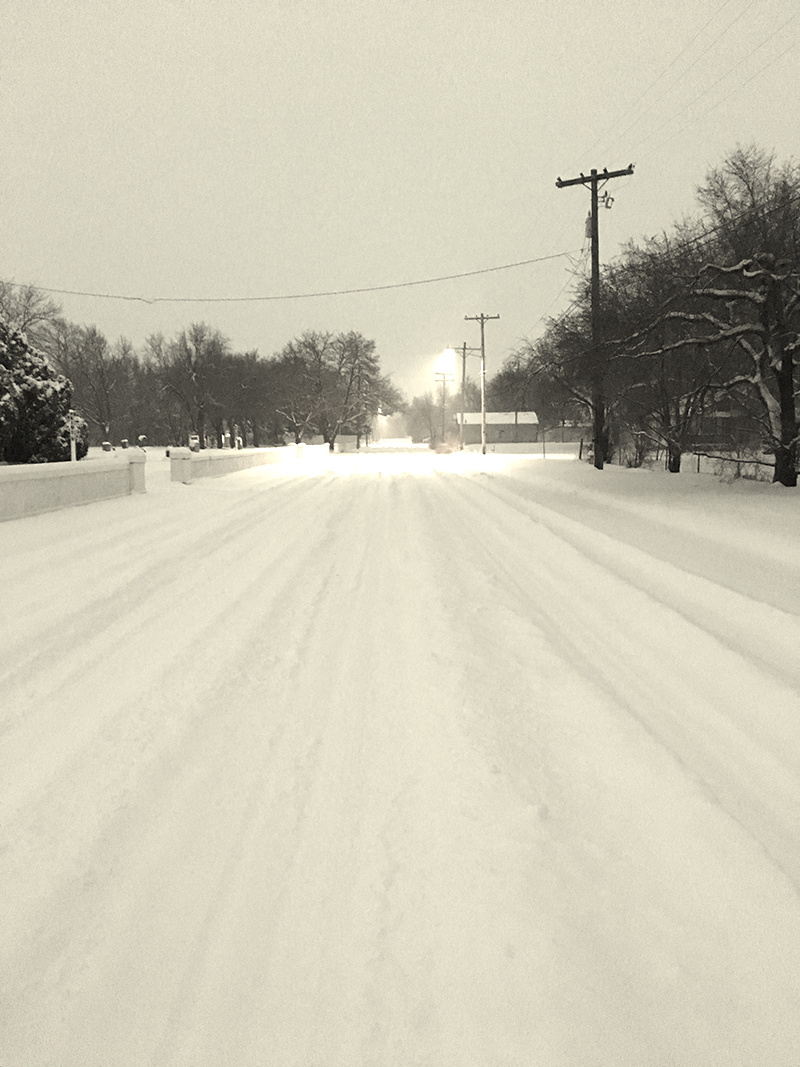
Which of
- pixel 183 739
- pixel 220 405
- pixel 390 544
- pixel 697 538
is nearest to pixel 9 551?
pixel 390 544

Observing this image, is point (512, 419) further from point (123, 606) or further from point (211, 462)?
point (123, 606)

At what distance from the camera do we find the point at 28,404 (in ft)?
82.0

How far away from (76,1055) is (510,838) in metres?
1.67

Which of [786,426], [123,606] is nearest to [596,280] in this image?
[786,426]

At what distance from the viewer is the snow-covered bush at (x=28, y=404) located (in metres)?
23.8

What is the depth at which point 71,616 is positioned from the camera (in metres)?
6.40

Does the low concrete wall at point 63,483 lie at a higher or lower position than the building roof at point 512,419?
lower

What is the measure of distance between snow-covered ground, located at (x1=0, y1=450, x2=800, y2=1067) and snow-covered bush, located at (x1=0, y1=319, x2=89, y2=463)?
19.7 meters

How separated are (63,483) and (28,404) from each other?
1212 centimetres

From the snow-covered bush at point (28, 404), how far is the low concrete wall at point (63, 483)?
7.91m

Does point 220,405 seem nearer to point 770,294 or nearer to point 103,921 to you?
point 770,294

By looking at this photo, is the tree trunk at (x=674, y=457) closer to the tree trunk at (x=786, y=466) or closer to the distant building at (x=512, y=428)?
the tree trunk at (x=786, y=466)

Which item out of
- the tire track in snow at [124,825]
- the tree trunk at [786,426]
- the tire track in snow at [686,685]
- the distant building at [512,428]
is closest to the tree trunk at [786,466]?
the tree trunk at [786,426]

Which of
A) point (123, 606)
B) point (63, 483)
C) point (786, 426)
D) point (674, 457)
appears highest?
point (786, 426)
